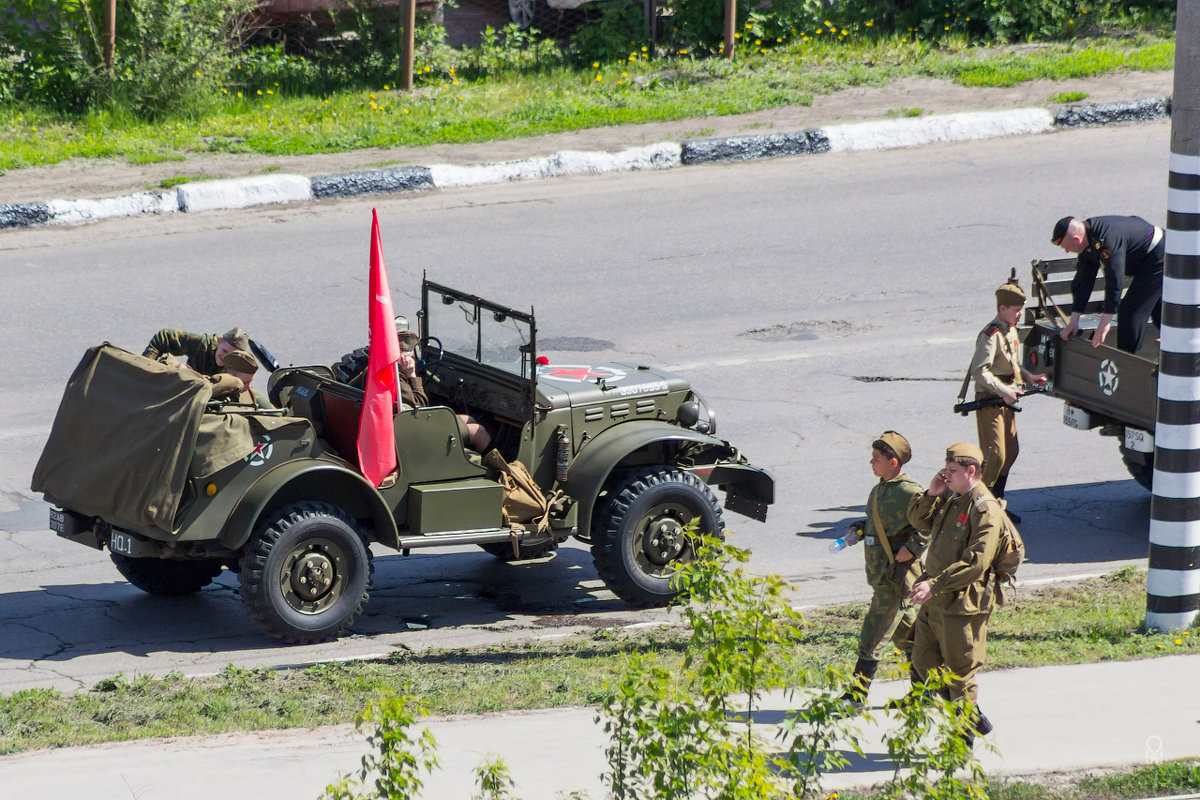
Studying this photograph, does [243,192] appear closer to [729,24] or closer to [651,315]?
[651,315]

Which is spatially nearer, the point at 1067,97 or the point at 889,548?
the point at 889,548

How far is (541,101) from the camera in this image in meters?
19.1

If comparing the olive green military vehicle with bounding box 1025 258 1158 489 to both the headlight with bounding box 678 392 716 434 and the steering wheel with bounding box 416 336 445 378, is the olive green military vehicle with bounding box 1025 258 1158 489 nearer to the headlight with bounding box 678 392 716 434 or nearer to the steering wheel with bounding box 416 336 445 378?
the headlight with bounding box 678 392 716 434

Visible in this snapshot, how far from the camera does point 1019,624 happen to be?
8930 millimetres

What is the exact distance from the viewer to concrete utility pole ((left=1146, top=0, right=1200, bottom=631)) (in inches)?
325

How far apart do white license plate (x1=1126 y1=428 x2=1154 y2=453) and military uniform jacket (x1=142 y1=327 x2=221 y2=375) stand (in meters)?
5.61

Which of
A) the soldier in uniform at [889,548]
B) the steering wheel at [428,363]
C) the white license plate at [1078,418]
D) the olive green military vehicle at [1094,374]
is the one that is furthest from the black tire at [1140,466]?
the steering wheel at [428,363]

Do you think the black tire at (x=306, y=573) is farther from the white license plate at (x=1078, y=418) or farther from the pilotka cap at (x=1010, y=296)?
the white license plate at (x=1078, y=418)

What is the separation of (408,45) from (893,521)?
13.1 m

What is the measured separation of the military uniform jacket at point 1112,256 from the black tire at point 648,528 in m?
3.09

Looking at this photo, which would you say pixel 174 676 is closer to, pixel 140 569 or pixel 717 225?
pixel 140 569

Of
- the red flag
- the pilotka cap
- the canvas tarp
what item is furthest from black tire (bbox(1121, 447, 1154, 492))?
the canvas tarp

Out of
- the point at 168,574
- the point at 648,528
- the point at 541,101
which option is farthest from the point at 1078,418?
the point at 541,101

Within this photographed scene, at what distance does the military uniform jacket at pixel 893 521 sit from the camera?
755 centimetres
